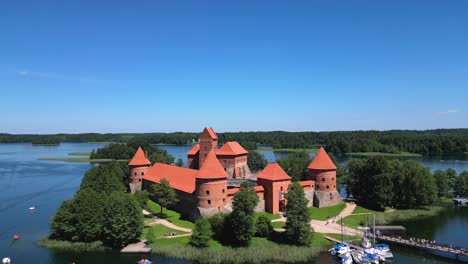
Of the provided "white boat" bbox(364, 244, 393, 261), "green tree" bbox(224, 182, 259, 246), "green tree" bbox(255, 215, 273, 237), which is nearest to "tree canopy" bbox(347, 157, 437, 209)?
"white boat" bbox(364, 244, 393, 261)

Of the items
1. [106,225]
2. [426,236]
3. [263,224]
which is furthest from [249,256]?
[426,236]

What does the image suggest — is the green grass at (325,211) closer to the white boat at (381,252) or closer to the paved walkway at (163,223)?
the white boat at (381,252)

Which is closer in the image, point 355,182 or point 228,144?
point 355,182

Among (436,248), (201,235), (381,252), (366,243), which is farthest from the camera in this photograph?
(201,235)

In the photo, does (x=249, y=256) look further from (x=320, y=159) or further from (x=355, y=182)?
(x=355, y=182)

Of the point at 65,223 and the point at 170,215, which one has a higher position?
the point at 65,223

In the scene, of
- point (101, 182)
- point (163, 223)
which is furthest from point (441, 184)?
point (101, 182)

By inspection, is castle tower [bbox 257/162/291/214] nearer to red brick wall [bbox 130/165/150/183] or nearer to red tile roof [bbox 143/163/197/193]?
red tile roof [bbox 143/163/197/193]

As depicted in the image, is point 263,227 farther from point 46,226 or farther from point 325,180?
point 46,226

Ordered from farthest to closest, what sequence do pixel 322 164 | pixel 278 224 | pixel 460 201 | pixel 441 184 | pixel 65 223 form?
pixel 441 184 < pixel 460 201 < pixel 322 164 < pixel 278 224 < pixel 65 223
